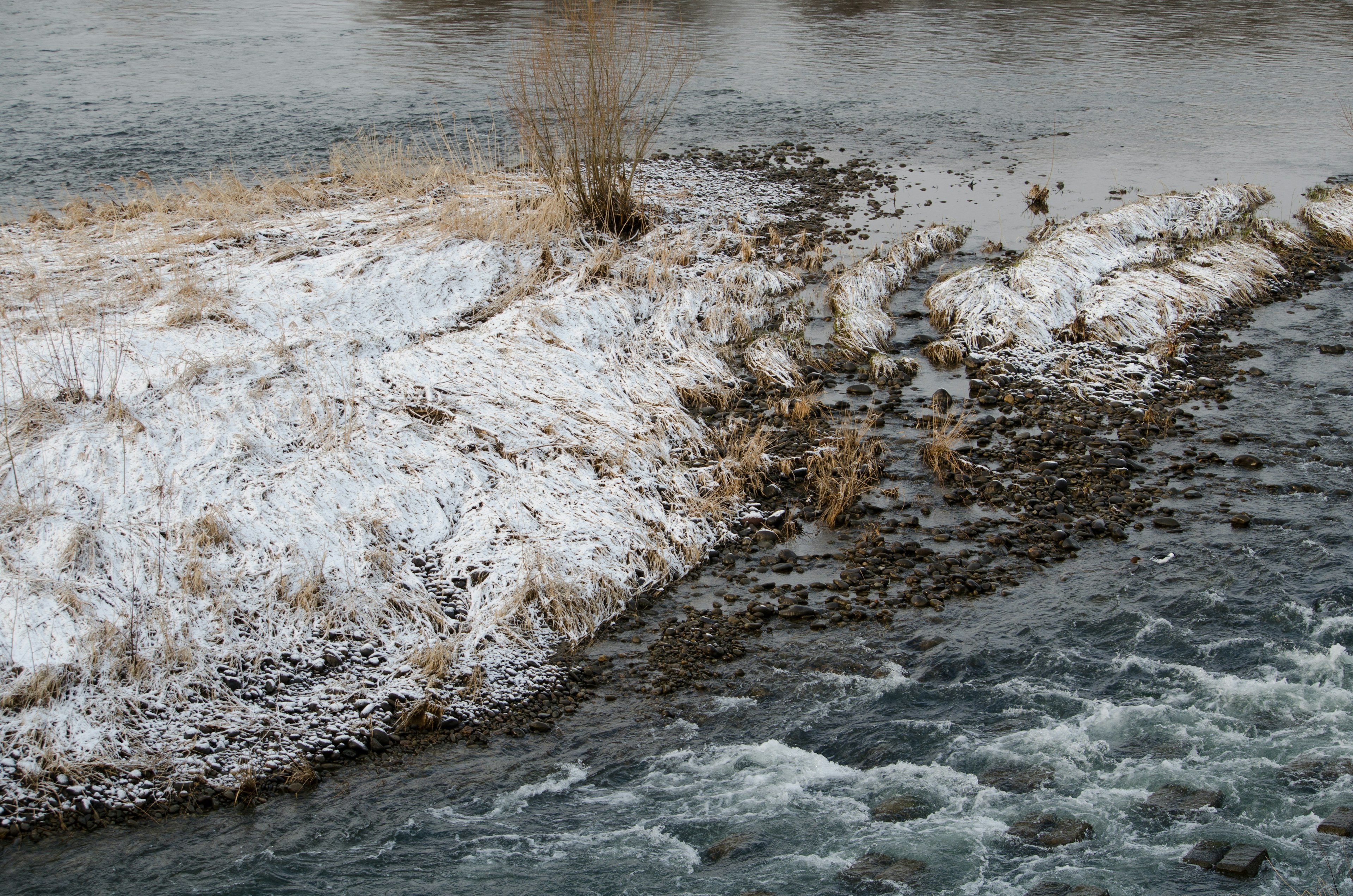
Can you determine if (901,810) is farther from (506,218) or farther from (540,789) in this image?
(506,218)

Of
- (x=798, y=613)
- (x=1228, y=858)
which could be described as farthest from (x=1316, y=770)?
(x=798, y=613)

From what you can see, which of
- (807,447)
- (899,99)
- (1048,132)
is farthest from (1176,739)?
(899,99)

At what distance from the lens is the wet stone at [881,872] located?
4906 mm

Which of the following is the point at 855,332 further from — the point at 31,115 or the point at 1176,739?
the point at 31,115

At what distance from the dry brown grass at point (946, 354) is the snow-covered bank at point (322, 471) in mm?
1682

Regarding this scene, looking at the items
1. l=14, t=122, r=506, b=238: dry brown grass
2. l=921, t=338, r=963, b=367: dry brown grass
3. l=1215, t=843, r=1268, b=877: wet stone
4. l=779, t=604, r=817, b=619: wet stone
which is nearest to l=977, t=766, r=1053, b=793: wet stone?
l=1215, t=843, r=1268, b=877: wet stone

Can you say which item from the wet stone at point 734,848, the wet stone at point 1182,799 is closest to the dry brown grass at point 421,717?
the wet stone at point 734,848

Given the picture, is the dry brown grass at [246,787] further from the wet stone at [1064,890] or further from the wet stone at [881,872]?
the wet stone at [1064,890]

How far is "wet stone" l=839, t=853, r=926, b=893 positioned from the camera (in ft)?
16.1

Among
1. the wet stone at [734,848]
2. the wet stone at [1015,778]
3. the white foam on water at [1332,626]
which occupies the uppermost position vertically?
the white foam on water at [1332,626]

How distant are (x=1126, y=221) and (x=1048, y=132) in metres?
5.65

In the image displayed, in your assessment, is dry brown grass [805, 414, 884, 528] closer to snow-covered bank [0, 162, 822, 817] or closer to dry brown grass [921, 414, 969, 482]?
dry brown grass [921, 414, 969, 482]

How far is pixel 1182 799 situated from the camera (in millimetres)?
5262

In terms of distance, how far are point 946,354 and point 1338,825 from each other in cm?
635
